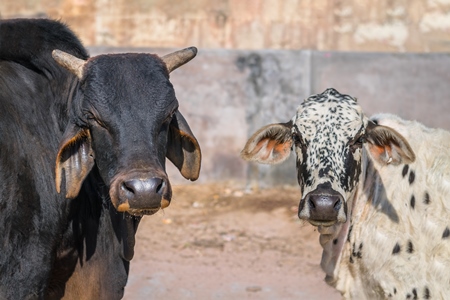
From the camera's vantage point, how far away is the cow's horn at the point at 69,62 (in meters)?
5.14

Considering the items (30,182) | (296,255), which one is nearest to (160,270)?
(296,255)

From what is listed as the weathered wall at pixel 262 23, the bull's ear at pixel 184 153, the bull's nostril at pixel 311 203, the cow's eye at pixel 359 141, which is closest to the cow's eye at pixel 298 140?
the cow's eye at pixel 359 141

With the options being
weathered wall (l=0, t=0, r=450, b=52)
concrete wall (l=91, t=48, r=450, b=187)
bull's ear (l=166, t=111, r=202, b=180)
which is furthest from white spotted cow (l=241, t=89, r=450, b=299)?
weathered wall (l=0, t=0, r=450, b=52)

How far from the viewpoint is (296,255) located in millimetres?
8914

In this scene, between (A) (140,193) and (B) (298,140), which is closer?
(A) (140,193)

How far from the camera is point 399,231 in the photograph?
5.48 meters

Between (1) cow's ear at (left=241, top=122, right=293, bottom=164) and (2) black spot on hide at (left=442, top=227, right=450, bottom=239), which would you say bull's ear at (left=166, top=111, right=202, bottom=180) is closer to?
(1) cow's ear at (left=241, top=122, right=293, bottom=164)

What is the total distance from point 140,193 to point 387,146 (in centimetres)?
163

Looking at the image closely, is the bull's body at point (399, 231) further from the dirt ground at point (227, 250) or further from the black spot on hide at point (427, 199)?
the dirt ground at point (227, 250)

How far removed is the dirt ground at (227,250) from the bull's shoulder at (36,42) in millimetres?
→ 2947

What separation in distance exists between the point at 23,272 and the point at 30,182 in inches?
19.5

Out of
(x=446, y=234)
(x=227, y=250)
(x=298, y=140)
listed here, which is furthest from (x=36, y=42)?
(x=227, y=250)

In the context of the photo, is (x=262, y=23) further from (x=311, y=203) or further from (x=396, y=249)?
(x=311, y=203)

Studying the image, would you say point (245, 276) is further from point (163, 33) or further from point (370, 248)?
point (163, 33)
